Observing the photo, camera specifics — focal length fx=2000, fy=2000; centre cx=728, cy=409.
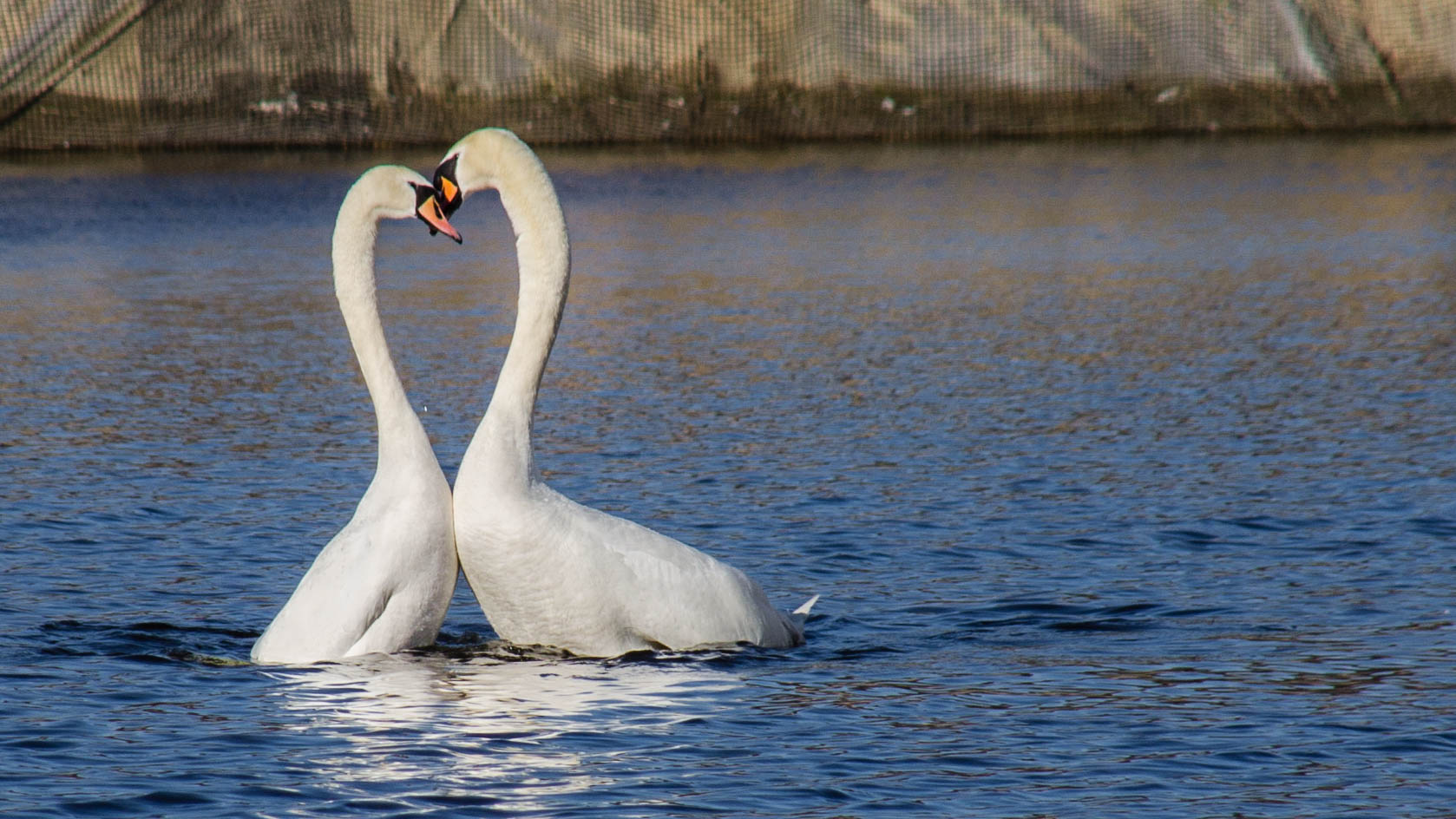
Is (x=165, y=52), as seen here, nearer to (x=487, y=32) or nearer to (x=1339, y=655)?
(x=487, y=32)

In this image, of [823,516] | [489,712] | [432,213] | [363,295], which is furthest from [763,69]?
[489,712]

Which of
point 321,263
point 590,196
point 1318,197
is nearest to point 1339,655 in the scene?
point 321,263

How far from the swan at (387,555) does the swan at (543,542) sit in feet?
0.32

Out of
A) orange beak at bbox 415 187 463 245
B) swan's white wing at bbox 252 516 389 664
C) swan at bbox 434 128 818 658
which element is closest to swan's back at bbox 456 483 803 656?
swan at bbox 434 128 818 658

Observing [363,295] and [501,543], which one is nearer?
[501,543]

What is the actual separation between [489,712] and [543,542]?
0.60m

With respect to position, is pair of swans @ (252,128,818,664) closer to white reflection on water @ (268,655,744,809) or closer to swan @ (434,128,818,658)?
swan @ (434,128,818,658)

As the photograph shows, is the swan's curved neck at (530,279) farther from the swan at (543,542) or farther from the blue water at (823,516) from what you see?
the blue water at (823,516)

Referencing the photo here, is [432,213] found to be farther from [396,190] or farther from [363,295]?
[363,295]

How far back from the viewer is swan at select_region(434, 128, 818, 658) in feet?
22.2

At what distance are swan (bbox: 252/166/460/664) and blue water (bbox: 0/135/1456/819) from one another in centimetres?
12

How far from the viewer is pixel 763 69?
33.8 metres

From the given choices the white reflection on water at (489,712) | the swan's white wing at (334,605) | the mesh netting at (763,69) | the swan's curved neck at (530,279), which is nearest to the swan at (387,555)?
the swan's white wing at (334,605)

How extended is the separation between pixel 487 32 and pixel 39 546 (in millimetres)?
25166
